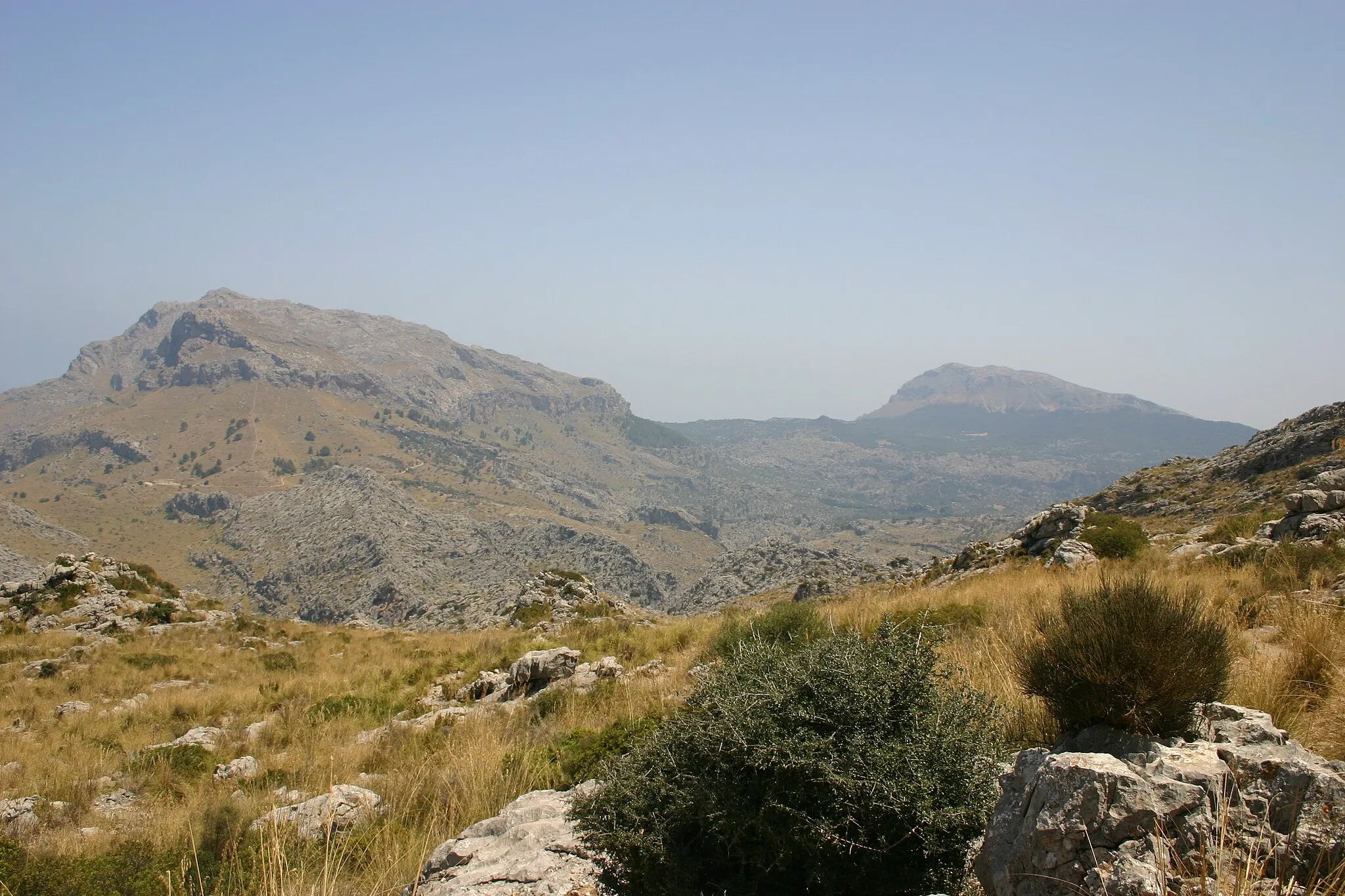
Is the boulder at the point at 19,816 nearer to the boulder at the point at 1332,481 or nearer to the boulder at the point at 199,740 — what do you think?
the boulder at the point at 199,740

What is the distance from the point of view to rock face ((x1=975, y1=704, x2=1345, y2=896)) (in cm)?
300

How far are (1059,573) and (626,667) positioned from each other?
9.76 meters

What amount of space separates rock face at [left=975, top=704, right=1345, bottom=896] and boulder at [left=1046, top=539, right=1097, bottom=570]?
45.6 feet

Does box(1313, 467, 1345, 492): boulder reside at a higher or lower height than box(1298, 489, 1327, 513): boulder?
higher

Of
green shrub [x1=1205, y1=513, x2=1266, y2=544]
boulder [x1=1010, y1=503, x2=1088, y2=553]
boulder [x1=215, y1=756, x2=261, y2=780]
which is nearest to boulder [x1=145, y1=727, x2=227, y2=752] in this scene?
boulder [x1=215, y1=756, x2=261, y2=780]

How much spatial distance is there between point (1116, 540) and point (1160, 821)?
1756 cm

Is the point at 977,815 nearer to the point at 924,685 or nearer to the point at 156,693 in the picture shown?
the point at 924,685

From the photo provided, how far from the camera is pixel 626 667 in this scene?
13438 millimetres

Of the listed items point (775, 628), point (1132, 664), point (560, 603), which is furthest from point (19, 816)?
point (560, 603)

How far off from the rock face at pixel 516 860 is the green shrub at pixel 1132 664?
10.9 feet

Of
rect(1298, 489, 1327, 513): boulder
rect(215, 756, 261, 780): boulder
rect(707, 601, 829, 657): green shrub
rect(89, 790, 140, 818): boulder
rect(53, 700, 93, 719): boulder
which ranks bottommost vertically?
rect(53, 700, 93, 719): boulder

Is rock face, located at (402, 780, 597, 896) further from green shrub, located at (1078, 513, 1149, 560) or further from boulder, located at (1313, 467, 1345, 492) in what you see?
boulder, located at (1313, 467, 1345, 492)

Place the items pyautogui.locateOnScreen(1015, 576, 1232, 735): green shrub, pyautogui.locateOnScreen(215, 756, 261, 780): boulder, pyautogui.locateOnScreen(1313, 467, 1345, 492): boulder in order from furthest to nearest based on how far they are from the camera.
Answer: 1. pyautogui.locateOnScreen(1313, 467, 1345, 492): boulder
2. pyautogui.locateOnScreen(215, 756, 261, 780): boulder
3. pyautogui.locateOnScreen(1015, 576, 1232, 735): green shrub

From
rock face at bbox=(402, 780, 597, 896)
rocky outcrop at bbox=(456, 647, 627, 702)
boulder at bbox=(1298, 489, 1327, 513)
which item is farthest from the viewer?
boulder at bbox=(1298, 489, 1327, 513)
